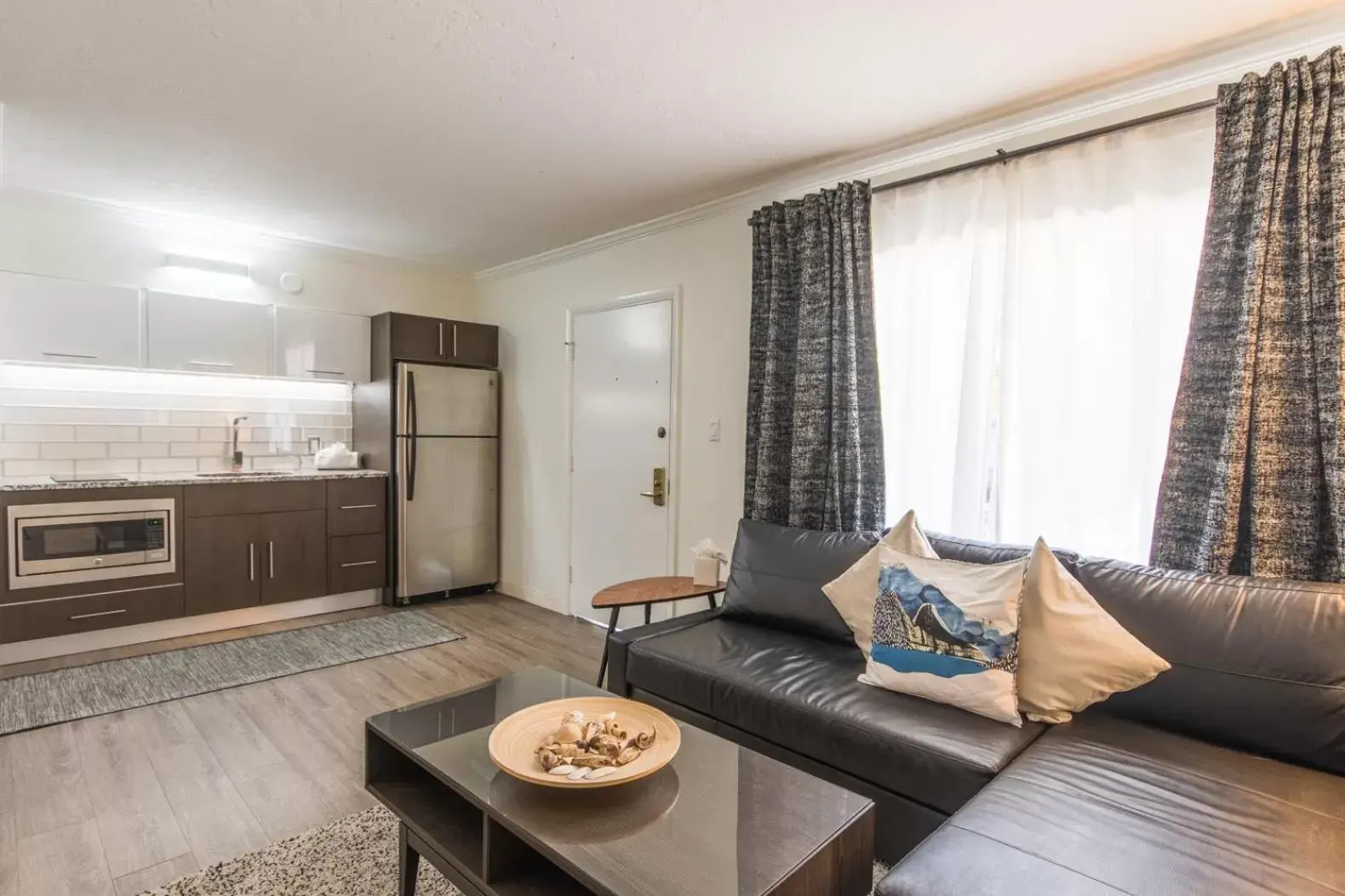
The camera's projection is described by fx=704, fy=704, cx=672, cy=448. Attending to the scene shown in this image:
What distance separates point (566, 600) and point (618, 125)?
119 inches

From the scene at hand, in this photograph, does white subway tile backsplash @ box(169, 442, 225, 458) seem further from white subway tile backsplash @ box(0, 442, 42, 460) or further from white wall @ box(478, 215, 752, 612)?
white wall @ box(478, 215, 752, 612)

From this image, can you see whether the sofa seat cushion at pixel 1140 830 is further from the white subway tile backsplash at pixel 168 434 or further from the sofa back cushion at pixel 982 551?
the white subway tile backsplash at pixel 168 434

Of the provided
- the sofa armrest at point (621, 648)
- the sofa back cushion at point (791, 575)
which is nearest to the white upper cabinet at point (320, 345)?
the sofa armrest at point (621, 648)

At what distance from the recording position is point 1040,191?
2576 mm

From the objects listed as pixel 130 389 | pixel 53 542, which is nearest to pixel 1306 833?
pixel 53 542

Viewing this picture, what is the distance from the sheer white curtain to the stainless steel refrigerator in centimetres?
316

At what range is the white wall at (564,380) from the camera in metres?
3.62

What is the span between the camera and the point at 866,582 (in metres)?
2.48

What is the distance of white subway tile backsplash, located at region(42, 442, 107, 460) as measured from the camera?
3.94m

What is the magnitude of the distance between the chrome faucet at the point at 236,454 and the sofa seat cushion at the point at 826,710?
3.33m

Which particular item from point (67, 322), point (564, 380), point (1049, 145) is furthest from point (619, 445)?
point (67, 322)

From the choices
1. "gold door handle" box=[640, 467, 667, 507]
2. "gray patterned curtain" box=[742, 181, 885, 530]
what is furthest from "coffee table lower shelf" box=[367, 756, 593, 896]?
"gold door handle" box=[640, 467, 667, 507]

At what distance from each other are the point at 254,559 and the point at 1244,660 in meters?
4.70

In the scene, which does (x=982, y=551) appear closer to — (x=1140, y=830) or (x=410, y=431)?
(x=1140, y=830)
